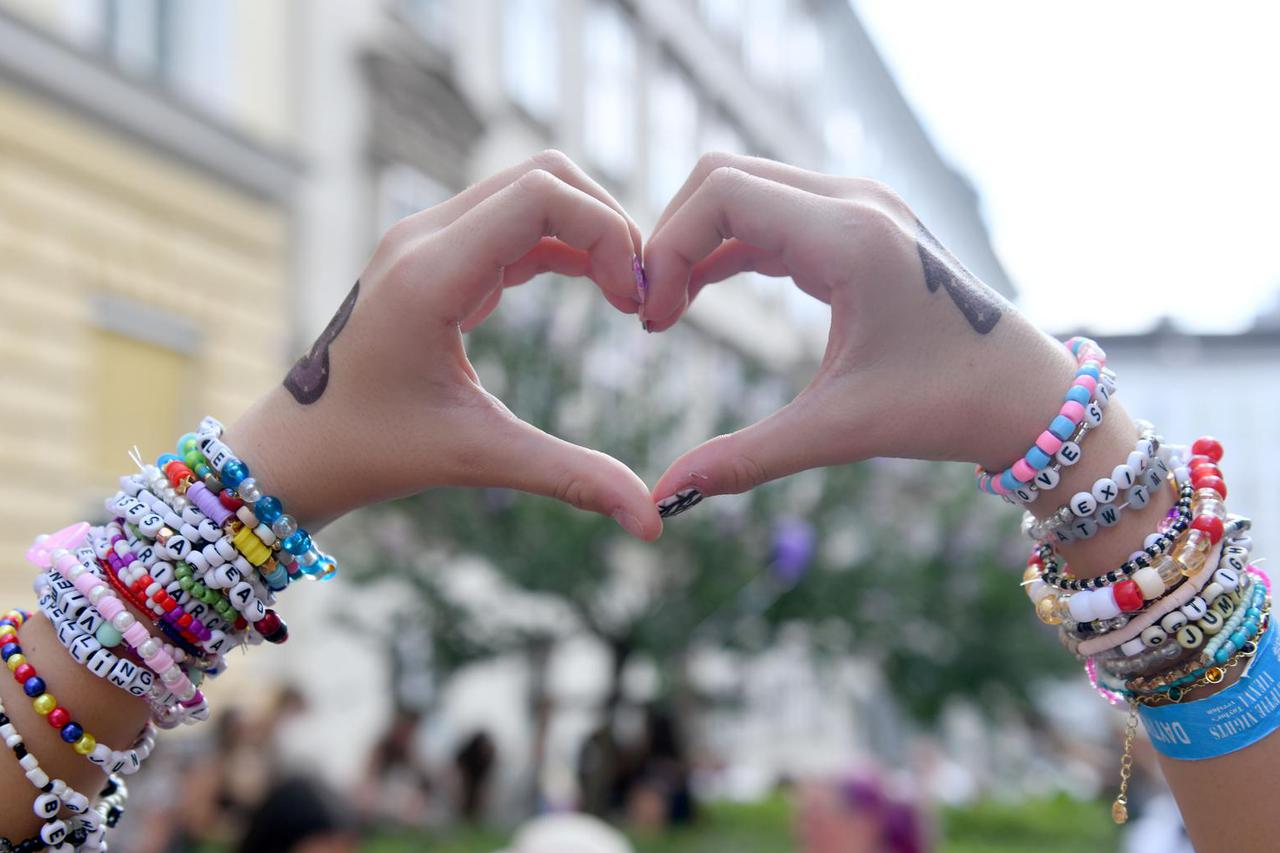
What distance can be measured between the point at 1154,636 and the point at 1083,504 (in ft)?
0.47

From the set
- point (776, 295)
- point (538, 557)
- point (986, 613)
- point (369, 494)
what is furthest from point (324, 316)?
point (776, 295)

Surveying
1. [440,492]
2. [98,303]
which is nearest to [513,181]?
[440,492]

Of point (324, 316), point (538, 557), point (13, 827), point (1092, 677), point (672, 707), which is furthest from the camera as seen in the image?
point (324, 316)

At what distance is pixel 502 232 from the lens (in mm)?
1175

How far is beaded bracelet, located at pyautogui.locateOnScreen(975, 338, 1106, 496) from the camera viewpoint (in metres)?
1.21

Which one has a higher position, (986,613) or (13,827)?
(13,827)

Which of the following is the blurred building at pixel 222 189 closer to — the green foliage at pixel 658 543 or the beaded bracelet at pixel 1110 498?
the green foliage at pixel 658 543

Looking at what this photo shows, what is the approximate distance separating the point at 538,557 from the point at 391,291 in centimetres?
834

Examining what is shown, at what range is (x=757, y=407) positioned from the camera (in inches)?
487

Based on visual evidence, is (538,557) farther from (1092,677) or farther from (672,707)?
(1092,677)

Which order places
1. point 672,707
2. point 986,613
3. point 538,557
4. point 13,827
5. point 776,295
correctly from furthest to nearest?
point 776,295
point 986,613
point 672,707
point 538,557
point 13,827

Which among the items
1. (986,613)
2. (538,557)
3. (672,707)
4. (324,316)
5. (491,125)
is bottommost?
(986,613)

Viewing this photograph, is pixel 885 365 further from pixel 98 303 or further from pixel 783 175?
pixel 98 303

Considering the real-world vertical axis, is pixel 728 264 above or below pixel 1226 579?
above
